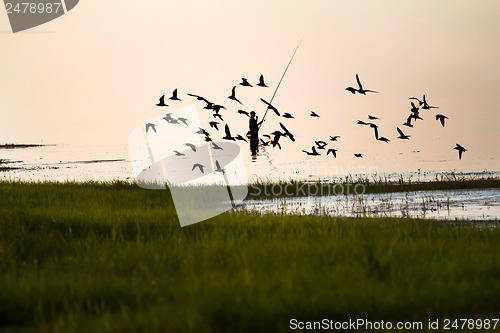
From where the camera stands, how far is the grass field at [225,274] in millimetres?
6875

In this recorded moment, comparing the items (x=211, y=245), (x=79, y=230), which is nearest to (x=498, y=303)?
(x=211, y=245)

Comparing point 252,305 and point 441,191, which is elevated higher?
point 252,305

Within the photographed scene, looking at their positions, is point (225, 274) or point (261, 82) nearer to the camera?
point (225, 274)

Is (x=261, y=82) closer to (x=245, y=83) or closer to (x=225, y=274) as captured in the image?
(x=245, y=83)

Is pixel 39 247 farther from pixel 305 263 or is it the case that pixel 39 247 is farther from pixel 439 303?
pixel 439 303

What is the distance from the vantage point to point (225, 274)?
26.7 ft

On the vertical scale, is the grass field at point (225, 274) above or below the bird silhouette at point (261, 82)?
below

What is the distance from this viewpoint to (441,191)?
26500mm

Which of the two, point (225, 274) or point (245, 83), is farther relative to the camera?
point (245, 83)

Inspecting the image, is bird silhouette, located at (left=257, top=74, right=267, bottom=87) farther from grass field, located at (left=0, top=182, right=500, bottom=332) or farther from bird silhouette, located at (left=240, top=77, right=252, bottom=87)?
grass field, located at (left=0, top=182, right=500, bottom=332)

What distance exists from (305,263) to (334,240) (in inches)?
84.6

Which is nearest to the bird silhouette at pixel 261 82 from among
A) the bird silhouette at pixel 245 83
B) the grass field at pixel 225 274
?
the bird silhouette at pixel 245 83

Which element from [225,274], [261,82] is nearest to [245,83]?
[261,82]

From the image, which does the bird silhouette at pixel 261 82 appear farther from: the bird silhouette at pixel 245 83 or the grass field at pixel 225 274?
the grass field at pixel 225 274
